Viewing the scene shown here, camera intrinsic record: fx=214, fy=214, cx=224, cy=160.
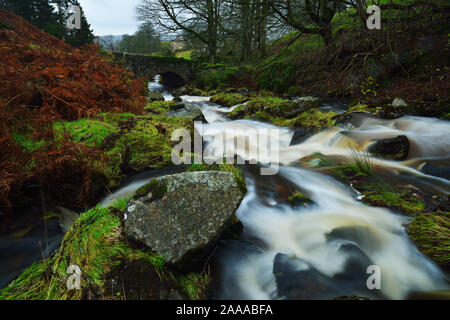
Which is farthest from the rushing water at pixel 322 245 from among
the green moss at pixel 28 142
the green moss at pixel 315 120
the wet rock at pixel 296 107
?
the wet rock at pixel 296 107

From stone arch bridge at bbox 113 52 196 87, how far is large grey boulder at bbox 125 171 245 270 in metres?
18.4

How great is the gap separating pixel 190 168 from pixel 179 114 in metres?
3.31

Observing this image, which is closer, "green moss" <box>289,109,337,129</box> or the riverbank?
the riverbank

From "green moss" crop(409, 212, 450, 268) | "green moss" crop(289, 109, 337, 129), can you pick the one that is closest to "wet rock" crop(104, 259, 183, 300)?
"green moss" crop(409, 212, 450, 268)

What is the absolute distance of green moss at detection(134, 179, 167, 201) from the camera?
2.00m

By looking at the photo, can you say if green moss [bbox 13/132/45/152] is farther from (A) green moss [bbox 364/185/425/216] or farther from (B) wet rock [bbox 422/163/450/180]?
(B) wet rock [bbox 422/163/450/180]

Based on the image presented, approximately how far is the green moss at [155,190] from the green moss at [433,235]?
2.72 m

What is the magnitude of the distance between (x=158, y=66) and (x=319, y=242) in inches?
788

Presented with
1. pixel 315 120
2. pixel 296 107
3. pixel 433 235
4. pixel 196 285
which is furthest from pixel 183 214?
pixel 296 107

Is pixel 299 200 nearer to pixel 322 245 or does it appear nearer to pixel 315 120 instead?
pixel 322 245

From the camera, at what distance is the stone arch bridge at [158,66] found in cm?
1783

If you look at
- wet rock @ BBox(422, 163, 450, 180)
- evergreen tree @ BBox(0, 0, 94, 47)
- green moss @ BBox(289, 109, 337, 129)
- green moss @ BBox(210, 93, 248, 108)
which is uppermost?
evergreen tree @ BBox(0, 0, 94, 47)

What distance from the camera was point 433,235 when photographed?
7.33ft

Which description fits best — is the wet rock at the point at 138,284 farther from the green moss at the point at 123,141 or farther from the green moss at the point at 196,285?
the green moss at the point at 123,141
